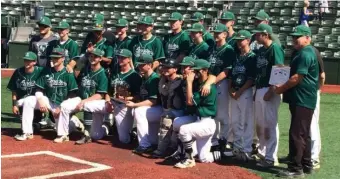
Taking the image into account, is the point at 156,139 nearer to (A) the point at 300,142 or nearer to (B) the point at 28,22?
(A) the point at 300,142

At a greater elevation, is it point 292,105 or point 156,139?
point 292,105

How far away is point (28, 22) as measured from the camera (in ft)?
70.6

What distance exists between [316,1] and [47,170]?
614 inches

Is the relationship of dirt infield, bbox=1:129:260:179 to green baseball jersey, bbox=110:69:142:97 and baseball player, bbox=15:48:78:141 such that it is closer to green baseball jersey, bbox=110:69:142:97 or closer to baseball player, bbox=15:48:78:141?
baseball player, bbox=15:48:78:141

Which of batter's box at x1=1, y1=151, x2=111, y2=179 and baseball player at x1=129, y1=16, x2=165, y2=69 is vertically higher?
baseball player at x1=129, y1=16, x2=165, y2=69

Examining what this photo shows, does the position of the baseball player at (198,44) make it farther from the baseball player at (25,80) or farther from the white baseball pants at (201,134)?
the baseball player at (25,80)

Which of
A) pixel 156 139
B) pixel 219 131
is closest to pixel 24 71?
pixel 156 139

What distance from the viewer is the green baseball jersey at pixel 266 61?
6141 mm

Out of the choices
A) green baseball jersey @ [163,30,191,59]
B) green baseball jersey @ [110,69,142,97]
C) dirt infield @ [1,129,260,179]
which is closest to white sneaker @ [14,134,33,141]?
dirt infield @ [1,129,260,179]

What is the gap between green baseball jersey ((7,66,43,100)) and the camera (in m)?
8.04

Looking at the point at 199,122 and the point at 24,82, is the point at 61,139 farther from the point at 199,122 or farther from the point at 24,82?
the point at 199,122

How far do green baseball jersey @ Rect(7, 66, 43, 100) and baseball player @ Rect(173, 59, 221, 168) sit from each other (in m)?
2.71

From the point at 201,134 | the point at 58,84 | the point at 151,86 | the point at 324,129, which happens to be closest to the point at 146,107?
the point at 151,86

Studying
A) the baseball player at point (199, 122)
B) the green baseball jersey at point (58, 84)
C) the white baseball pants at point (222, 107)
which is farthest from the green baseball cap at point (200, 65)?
the green baseball jersey at point (58, 84)
